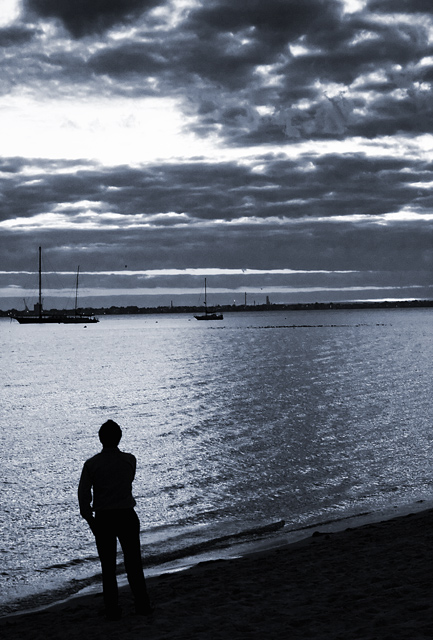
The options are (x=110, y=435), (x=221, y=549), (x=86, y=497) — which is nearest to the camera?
(x=86, y=497)

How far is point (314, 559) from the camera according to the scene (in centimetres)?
1199

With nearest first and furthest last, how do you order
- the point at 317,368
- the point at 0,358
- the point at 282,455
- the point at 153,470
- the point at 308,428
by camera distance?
the point at 153,470
the point at 282,455
the point at 308,428
the point at 317,368
the point at 0,358

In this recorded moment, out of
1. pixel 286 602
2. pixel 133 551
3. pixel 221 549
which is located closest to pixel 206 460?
pixel 221 549

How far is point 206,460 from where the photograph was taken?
24.1 metres

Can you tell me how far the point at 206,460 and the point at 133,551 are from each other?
1571 cm

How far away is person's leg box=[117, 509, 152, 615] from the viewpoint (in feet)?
27.7

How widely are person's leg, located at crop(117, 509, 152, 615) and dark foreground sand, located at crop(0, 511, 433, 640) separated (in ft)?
0.97

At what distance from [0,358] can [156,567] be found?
7794cm

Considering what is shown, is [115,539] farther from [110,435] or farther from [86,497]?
[110,435]

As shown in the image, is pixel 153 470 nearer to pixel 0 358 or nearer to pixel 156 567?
pixel 156 567

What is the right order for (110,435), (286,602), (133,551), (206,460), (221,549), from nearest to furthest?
1. (110,435)
2. (133,551)
3. (286,602)
4. (221,549)
5. (206,460)

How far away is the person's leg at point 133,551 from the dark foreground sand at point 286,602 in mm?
296

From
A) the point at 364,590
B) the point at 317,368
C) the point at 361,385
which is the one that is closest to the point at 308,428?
the point at 361,385

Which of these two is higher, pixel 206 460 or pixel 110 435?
pixel 110 435
